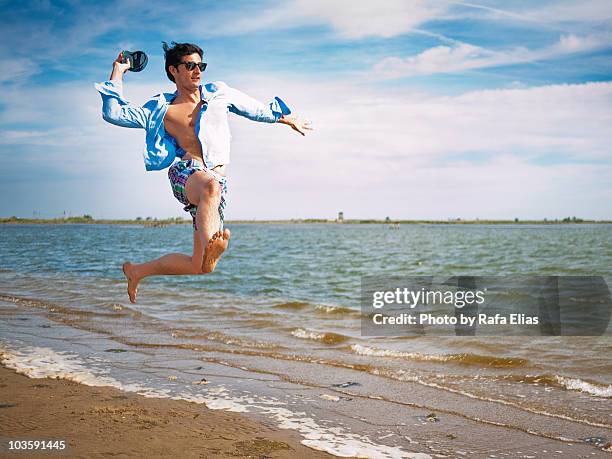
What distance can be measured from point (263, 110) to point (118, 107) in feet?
3.39

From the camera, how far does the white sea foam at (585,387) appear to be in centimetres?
805

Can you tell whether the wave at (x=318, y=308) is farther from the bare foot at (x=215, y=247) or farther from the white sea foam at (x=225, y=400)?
the bare foot at (x=215, y=247)

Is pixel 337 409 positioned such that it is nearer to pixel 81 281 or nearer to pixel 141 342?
pixel 141 342

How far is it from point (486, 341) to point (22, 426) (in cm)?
835

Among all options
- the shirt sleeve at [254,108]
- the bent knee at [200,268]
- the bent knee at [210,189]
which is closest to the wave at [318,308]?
the shirt sleeve at [254,108]

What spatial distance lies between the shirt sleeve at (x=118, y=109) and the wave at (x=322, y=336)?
7808mm

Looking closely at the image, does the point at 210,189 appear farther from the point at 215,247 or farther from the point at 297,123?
the point at 297,123

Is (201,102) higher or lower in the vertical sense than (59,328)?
higher

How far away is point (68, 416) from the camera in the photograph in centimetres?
584

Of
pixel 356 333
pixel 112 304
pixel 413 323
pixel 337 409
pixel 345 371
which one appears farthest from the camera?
pixel 112 304

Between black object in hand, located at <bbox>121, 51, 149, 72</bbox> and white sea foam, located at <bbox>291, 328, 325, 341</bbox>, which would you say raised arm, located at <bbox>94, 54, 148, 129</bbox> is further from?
white sea foam, located at <bbox>291, 328, 325, 341</bbox>

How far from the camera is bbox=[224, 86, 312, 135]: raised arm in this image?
4441mm

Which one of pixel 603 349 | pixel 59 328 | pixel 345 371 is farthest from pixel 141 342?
pixel 603 349

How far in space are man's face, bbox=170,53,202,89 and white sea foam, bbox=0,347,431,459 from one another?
3.20m
